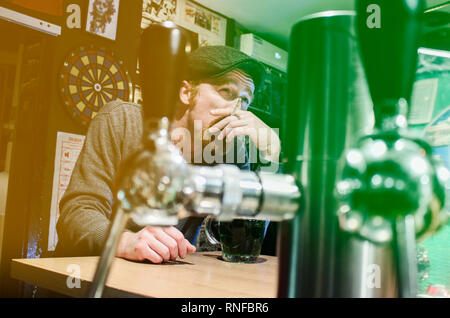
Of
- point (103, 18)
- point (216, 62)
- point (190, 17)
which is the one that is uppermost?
point (190, 17)

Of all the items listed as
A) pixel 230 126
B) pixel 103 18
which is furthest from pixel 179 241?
pixel 103 18

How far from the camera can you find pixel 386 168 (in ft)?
0.83

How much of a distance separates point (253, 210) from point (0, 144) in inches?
116

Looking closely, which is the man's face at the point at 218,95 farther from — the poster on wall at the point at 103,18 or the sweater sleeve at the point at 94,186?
the poster on wall at the point at 103,18

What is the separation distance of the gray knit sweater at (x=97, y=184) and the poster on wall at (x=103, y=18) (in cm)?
125

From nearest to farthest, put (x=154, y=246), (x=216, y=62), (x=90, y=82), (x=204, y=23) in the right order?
(x=154, y=246)
(x=216, y=62)
(x=90, y=82)
(x=204, y=23)

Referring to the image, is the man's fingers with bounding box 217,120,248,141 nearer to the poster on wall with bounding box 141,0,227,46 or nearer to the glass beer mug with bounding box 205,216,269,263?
the glass beer mug with bounding box 205,216,269,263

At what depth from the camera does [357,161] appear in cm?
27

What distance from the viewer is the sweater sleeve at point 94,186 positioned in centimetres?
104

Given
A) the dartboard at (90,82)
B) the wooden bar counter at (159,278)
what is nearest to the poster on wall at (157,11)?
the dartboard at (90,82)

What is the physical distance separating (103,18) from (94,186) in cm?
166

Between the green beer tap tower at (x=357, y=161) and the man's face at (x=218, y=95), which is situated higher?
the man's face at (x=218, y=95)

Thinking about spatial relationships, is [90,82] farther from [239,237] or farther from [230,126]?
[239,237]
